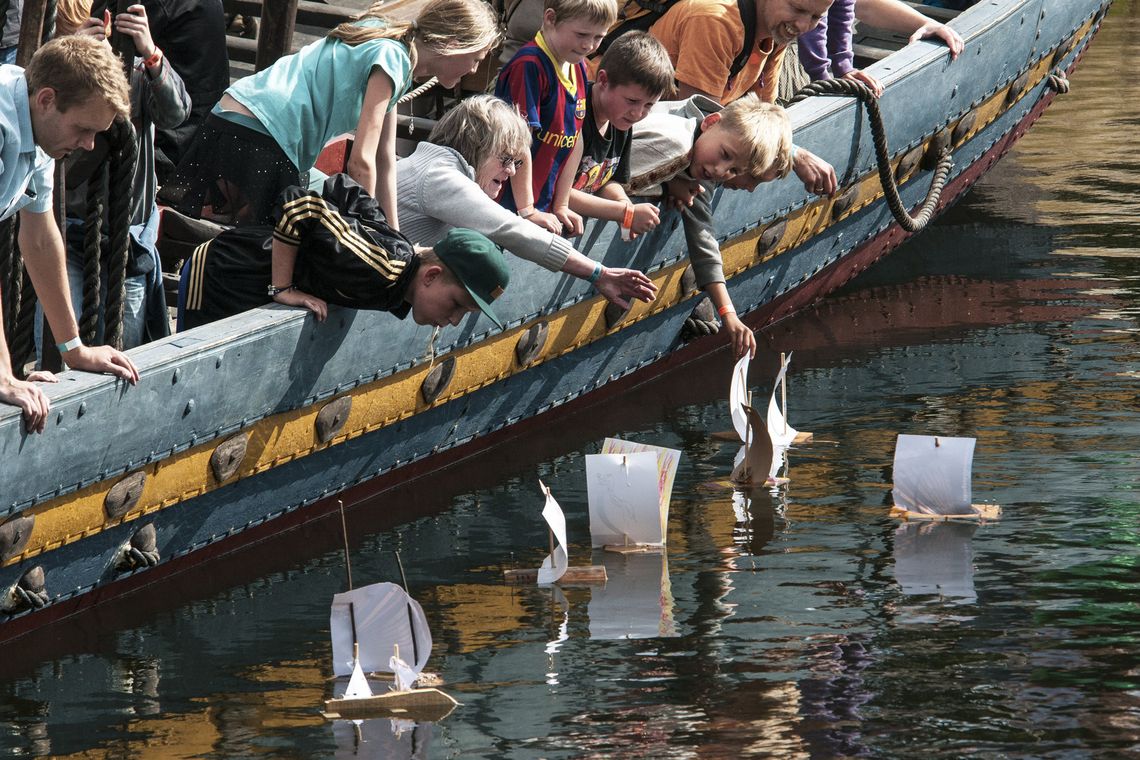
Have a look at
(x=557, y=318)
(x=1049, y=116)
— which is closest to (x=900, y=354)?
(x=557, y=318)

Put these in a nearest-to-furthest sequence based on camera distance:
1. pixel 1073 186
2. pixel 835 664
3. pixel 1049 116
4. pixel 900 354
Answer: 1. pixel 835 664
2. pixel 900 354
3. pixel 1073 186
4. pixel 1049 116

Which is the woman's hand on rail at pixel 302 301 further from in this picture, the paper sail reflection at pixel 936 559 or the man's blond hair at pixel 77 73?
the paper sail reflection at pixel 936 559

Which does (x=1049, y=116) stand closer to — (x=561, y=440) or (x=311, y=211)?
(x=561, y=440)

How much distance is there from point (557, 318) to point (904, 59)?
2271 millimetres

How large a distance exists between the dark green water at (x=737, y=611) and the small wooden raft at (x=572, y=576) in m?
0.06

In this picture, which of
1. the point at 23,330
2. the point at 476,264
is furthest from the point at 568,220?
the point at 23,330

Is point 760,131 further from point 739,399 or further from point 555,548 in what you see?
point 555,548

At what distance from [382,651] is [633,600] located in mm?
861

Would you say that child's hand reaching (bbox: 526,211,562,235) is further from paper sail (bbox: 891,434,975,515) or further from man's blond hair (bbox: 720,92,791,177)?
paper sail (bbox: 891,434,975,515)

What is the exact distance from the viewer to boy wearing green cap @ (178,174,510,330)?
5211mm

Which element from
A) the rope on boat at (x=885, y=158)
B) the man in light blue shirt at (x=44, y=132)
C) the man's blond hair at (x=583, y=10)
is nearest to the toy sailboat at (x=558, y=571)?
the man in light blue shirt at (x=44, y=132)

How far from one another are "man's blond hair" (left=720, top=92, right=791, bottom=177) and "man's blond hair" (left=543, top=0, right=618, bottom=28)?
59 cm

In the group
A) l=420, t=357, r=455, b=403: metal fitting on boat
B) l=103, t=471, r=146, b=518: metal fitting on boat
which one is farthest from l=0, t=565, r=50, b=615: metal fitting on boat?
l=420, t=357, r=455, b=403: metal fitting on boat

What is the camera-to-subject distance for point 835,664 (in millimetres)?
4645
